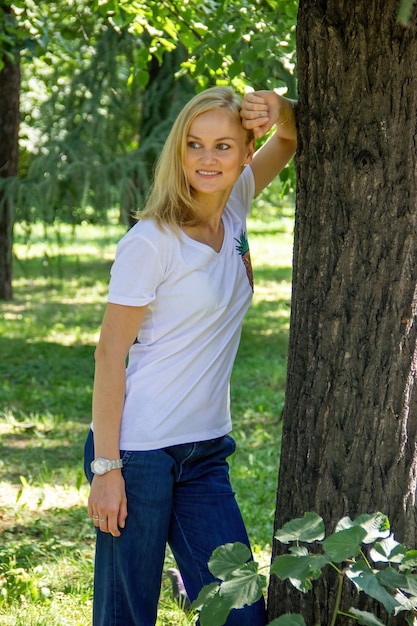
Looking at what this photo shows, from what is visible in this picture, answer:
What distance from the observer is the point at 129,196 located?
859 cm

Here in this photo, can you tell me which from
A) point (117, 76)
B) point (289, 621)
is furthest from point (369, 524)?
point (117, 76)

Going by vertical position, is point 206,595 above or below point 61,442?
above

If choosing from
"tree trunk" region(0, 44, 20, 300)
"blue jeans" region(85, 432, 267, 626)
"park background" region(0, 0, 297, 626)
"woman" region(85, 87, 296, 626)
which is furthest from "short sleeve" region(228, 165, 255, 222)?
"tree trunk" region(0, 44, 20, 300)

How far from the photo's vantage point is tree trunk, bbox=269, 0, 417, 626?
254 cm

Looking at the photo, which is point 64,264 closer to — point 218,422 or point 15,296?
point 15,296

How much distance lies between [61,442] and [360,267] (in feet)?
14.1

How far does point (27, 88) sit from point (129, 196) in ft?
24.3

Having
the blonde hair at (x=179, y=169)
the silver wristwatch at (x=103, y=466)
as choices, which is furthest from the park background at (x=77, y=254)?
the blonde hair at (x=179, y=169)

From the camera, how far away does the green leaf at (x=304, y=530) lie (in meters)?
2.21

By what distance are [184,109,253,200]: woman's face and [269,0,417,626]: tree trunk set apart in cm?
23

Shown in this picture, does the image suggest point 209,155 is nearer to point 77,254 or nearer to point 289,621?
point 289,621

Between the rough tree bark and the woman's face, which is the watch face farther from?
the rough tree bark

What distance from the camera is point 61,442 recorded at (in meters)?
6.53

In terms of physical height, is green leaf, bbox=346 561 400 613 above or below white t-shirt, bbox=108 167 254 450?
below
